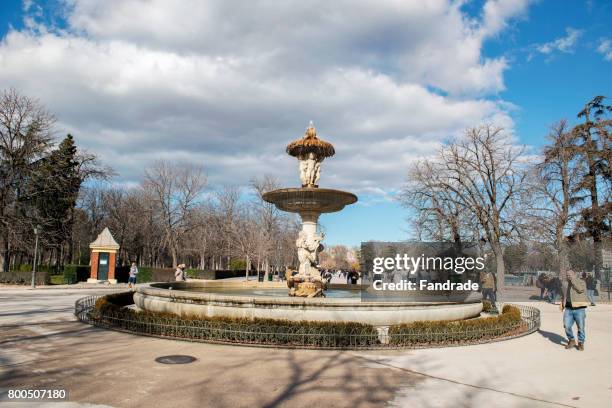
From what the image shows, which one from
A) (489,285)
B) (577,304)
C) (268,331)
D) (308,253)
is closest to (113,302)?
(308,253)

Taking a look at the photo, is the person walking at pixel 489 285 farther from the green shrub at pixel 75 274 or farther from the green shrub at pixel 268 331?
the green shrub at pixel 75 274

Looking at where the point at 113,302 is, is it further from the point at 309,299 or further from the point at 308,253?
the point at 309,299

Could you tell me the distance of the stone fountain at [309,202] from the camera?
14539mm

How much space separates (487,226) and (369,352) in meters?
19.3

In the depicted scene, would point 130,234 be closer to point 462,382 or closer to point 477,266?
point 477,266

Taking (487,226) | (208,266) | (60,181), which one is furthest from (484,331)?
(208,266)

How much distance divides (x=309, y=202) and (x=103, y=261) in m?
29.5

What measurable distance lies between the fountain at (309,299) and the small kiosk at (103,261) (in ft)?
74.0

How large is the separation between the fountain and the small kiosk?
74.0 feet

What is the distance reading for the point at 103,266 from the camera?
38.5 metres

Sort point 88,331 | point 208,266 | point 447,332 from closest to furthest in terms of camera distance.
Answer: point 447,332 < point 88,331 < point 208,266

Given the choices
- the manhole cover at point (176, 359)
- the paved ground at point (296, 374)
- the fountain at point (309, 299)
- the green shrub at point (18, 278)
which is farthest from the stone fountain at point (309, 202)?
the green shrub at point (18, 278)

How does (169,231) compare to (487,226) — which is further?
(169,231)

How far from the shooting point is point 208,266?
9288 cm
